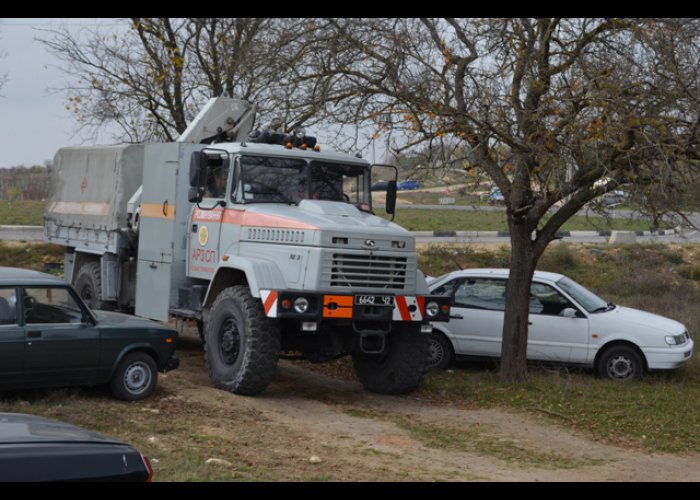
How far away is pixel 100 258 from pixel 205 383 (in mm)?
4235

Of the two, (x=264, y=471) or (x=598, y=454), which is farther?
(x=598, y=454)

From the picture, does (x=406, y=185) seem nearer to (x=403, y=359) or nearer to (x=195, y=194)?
(x=403, y=359)

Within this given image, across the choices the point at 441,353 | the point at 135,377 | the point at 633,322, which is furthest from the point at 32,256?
the point at 633,322

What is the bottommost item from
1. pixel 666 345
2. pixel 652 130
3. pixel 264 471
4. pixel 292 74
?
pixel 264 471

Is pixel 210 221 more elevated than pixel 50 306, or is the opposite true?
pixel 210 221

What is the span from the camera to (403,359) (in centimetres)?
1230

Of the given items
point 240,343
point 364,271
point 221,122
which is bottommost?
point 240,343

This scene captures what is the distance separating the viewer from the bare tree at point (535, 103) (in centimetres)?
1095

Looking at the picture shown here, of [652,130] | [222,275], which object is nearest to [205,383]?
[222,275]

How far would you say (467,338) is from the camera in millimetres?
14570

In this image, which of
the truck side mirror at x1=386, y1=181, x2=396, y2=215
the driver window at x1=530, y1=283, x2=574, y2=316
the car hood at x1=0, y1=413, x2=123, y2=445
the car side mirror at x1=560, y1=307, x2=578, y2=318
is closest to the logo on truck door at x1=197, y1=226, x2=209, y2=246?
the truck side mirror at x1=386, y1=181, x2=396, y2=215

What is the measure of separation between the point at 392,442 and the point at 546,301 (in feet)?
17.5
